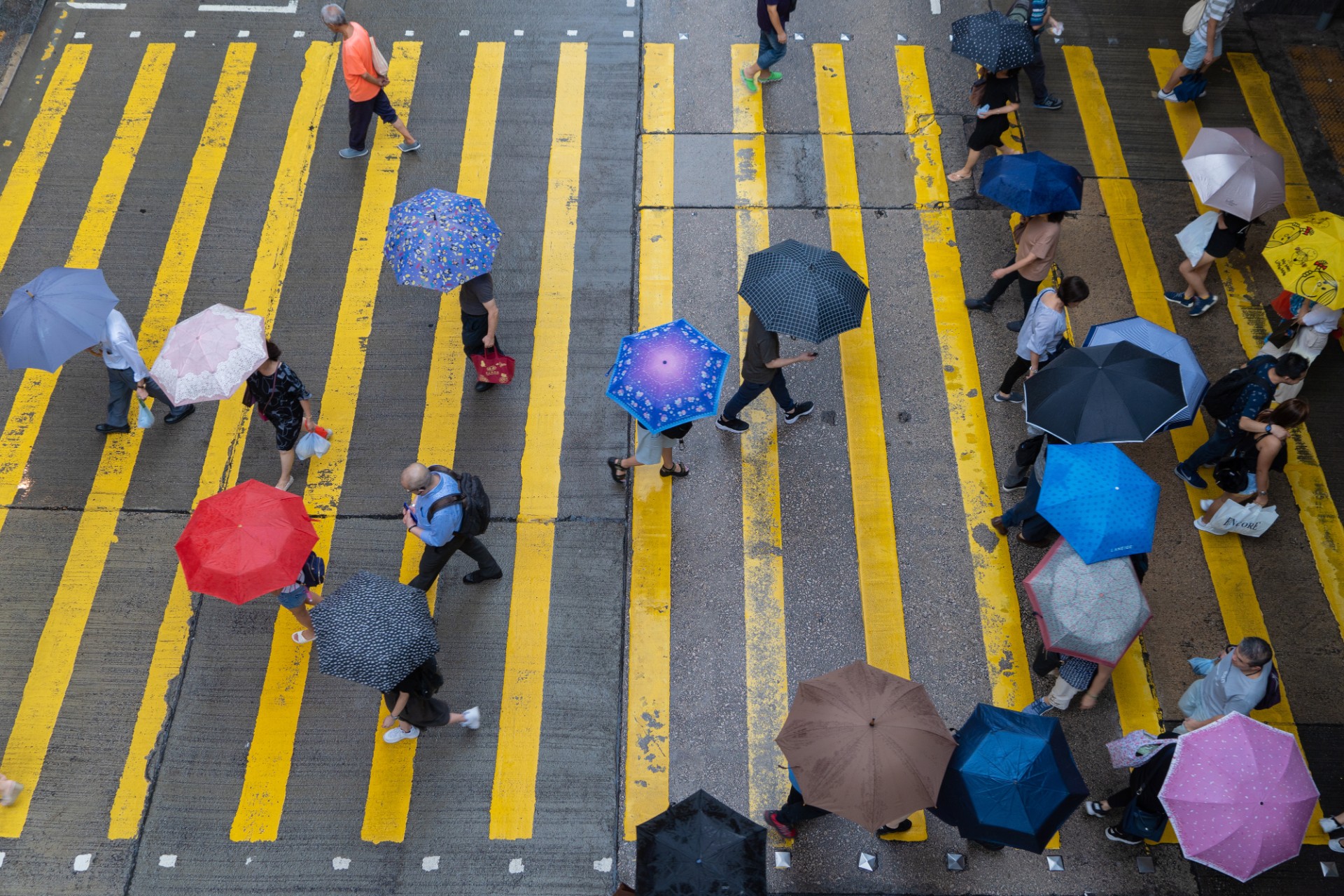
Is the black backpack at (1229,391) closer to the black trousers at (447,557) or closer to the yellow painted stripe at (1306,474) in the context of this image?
the yellow painted stripe at (1306,474)

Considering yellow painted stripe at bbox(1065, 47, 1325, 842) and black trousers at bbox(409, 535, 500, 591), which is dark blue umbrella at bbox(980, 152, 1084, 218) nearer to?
yellow painted stripe at bbox(1065, 47, 1325, 842)

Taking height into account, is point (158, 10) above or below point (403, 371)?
above

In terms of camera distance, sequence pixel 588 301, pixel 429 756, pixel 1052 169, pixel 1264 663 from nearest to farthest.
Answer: pixel 1264 663
pixel 429 756
pixel 1052 169
pixel 588 301

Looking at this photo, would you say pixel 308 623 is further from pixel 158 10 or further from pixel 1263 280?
pixel 1263 280

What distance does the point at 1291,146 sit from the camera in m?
11.0

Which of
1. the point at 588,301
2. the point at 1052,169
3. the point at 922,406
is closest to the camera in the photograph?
the point at 1052,169

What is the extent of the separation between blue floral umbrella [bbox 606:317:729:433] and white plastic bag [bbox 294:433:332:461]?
2.98 m

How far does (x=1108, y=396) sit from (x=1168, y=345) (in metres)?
1.01

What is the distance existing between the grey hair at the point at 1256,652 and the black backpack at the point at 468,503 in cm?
534

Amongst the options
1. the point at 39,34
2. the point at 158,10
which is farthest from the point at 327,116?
the point at 39,34

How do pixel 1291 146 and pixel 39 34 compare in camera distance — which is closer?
pixel 1291 146

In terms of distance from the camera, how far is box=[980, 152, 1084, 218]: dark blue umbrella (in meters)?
8.38

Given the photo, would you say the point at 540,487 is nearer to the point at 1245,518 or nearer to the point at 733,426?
the point at 733,426

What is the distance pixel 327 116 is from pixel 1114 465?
9.31 metres
